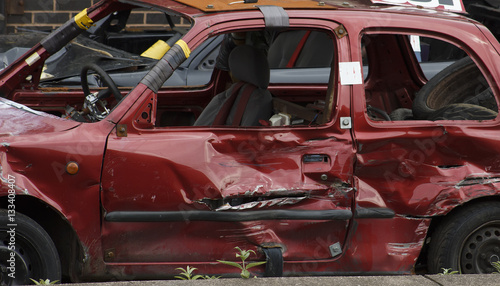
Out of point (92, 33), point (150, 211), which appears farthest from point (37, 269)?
point (92, 33)

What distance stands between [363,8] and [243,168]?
1248 millimetres

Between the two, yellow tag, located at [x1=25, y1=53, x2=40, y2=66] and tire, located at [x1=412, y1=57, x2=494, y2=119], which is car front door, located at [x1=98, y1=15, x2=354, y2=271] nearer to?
tire, located at [x1=412, y1=57, x2=494, y2=119]

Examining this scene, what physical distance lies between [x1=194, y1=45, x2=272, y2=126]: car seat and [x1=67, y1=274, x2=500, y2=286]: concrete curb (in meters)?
1.27

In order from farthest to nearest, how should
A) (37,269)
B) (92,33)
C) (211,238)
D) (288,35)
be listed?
1. (92,33)
2. (288,35)
3. (211,238)
4. (37,269)

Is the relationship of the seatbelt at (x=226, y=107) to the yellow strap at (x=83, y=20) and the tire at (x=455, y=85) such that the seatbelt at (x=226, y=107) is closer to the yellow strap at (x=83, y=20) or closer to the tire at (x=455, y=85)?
the yellow strap at (x=83, y=20)

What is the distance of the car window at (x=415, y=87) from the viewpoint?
4.50 metres

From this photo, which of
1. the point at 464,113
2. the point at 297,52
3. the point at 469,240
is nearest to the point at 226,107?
the point at 464,113

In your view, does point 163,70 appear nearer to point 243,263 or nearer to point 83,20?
point 243,263

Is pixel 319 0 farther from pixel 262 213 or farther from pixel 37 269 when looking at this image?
pixel 37 269

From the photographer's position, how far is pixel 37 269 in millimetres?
3721

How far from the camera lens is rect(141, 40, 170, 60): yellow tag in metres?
7.55

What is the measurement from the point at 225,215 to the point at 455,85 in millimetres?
2117

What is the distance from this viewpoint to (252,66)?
4652mm

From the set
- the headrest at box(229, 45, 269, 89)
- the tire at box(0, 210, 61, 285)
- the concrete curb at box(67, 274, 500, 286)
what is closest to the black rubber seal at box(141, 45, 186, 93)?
the headrest at box(229, 45, 269, 89)
